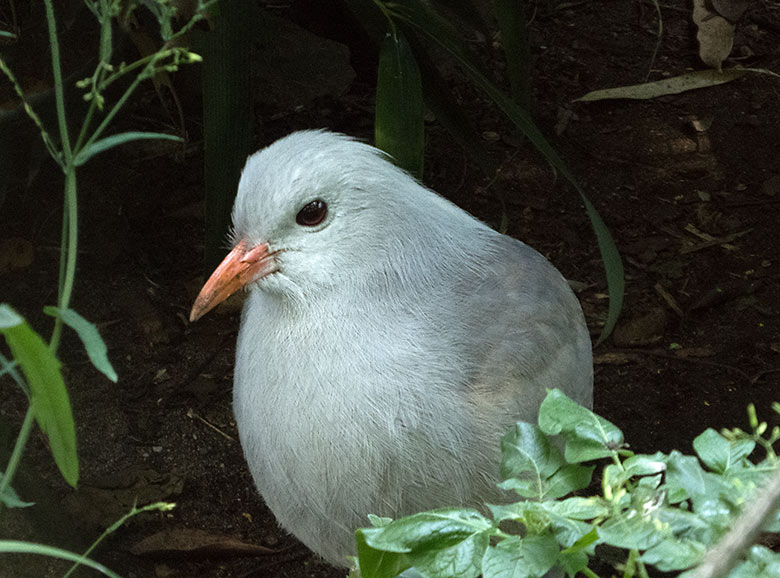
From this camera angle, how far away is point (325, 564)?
281cm

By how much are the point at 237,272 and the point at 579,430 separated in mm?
1014

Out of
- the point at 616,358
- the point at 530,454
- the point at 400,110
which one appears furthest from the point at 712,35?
the point at 530,454

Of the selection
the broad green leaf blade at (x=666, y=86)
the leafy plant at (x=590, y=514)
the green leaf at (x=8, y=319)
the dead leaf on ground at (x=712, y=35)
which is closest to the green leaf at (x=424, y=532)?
the leafy plant at (x=590, y=514)

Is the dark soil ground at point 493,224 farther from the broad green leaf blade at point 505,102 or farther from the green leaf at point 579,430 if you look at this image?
the green leaf at point 579,430

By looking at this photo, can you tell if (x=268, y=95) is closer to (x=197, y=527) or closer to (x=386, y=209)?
(x=197, y=527)

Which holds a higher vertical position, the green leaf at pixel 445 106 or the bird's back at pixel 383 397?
the green leaf at pixel 445 106

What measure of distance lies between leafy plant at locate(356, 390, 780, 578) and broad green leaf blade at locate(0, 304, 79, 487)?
12.8 inches

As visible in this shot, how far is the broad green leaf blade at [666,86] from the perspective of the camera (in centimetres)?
410

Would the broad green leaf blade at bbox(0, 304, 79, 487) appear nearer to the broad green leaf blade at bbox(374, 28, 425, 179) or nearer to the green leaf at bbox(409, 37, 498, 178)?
the broad green leaf blade at bbox(374, 28, 425, 179)

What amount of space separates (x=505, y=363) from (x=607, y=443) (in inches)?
38.8

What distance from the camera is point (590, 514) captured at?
3.00 feet

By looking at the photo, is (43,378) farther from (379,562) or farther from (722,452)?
(722,452)

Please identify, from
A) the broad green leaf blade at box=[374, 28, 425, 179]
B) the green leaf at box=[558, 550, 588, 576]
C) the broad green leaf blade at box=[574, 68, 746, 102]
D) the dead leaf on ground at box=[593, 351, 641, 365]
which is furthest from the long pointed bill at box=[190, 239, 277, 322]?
the broad green leaf blade at box=[574, 68, 746, 102]

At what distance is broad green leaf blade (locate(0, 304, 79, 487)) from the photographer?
80 cm
